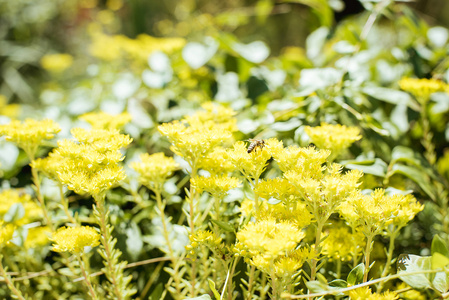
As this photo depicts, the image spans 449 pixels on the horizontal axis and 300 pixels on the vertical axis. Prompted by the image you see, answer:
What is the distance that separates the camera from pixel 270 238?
1.26 feet

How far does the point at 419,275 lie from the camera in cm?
41

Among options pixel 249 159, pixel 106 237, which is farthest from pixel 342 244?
pixel 106 237

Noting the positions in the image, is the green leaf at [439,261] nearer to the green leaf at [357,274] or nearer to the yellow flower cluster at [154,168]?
the green leaf at [357,274]

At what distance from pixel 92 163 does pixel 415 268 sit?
1.36 ft

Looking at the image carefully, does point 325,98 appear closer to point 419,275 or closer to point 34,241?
point 419,275

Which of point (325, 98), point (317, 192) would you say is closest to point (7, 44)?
Answer: point (325, 98)

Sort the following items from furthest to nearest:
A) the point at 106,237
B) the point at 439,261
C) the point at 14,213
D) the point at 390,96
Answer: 1. the point at 390,96
2. the point at 14,213
3. the point at 106,237
4. the point at 439,261

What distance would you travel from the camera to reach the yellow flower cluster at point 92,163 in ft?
1.43

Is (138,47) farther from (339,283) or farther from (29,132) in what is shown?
(339,283)

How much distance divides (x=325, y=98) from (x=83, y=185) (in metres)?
0.49

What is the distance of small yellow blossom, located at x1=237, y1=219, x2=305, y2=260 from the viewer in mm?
355

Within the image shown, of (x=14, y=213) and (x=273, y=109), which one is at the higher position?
(x=273, y=109)

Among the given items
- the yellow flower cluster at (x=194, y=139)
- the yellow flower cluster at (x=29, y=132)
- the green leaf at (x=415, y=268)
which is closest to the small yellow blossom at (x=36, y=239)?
the yellow flower cluster at (x=29, y=132)

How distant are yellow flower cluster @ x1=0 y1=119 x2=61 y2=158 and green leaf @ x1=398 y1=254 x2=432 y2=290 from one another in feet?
1.69
